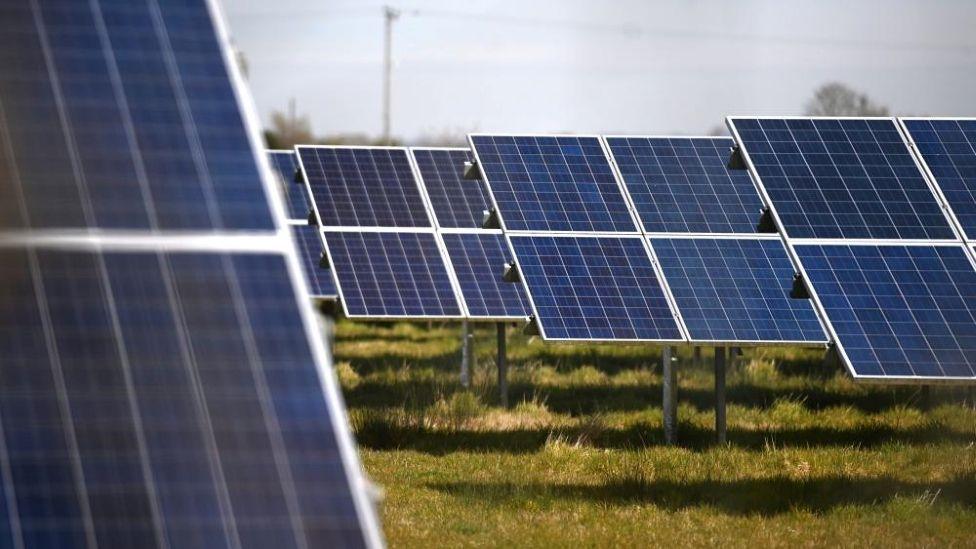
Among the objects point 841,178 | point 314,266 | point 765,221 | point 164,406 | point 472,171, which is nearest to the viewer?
point 164,406

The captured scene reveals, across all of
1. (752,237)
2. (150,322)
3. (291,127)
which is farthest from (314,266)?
(291,127)

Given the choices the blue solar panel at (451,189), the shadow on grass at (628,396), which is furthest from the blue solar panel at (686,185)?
the blue solar panel at (451,189)

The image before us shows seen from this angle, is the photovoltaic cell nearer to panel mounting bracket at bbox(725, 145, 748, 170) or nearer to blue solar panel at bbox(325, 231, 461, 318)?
panel mounting bracket at bbox(725, 145, 748, 170)

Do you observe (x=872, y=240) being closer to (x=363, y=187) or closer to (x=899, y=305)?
(x=899, y=305)

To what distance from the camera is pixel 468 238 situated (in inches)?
864

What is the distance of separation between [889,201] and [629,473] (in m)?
4.21

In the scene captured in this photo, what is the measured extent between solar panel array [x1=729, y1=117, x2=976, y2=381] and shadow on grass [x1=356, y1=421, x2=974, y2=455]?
2.48 metres

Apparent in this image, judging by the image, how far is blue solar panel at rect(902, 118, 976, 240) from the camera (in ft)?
49.4

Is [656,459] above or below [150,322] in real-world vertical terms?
below

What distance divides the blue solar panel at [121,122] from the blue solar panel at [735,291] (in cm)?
860

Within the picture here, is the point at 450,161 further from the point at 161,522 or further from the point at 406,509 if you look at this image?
the point at 161,522

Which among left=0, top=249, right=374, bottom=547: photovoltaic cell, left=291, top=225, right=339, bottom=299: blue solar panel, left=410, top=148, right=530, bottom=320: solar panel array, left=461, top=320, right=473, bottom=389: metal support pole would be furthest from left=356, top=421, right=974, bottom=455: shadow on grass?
→ left=0, top=249, right=374, bottom=547: photovoltaic cell

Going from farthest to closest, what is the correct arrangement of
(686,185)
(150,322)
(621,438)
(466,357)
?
(466,357) < (686,185) < (621,438) < (150,322)

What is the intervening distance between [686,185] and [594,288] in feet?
8.90
